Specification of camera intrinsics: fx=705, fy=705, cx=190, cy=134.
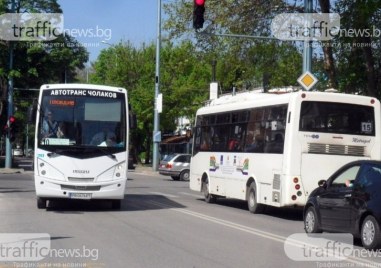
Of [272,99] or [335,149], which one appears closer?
[335,149]

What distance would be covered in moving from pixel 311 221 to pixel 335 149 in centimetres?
368

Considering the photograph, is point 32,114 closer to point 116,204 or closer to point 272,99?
point 116,204

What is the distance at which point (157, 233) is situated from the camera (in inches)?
563

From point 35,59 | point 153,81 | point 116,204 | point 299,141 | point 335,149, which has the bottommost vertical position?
point 116,204

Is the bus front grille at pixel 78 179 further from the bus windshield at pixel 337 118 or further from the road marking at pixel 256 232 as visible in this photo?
the bus windshield at pixel 337 118

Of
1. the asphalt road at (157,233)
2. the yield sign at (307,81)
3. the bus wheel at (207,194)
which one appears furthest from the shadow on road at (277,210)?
the yield sign at (307,81)

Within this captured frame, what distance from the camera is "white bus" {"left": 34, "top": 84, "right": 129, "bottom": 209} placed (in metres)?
18.4

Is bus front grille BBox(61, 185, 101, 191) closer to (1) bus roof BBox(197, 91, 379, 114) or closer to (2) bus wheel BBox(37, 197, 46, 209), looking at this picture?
(2) bus wheel BBox(37, 197, 46, 209)

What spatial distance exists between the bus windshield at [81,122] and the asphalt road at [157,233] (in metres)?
1.83

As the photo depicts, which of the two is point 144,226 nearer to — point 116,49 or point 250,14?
point 250,14

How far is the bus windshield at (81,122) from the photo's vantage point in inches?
731

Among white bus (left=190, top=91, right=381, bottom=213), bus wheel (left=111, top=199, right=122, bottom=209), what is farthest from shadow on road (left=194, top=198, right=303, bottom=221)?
bus wheel (left=111, top=199, right=122, bottom=209)

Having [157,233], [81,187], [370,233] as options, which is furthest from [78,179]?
[370,233]

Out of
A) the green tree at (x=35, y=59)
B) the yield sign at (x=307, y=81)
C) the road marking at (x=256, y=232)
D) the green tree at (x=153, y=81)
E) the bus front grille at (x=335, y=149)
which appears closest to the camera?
the road marking at (x=256, y=232)
